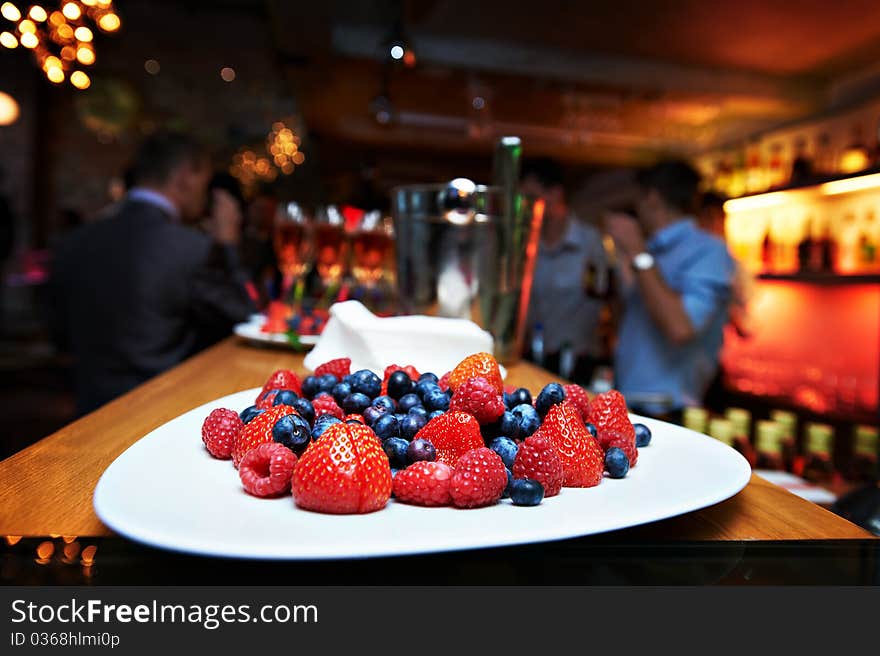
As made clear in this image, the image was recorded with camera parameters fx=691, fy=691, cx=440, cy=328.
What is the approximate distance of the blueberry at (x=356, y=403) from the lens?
0.73 metres

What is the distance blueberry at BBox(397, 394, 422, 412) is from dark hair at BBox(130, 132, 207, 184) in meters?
2.16

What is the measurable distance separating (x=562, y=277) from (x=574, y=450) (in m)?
3.09

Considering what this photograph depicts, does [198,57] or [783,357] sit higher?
[198,57]

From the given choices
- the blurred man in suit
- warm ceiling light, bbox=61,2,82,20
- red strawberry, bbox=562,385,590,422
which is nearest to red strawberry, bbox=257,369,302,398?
red strawberry, bbox=562,385,590,422

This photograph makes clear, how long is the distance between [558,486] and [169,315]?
2031 mm

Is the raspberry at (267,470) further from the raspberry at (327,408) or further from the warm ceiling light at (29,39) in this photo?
the warm ceiling light at (29,39)

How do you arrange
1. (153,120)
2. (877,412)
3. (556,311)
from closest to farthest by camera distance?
(877,412)
(556,311)
(153,120)

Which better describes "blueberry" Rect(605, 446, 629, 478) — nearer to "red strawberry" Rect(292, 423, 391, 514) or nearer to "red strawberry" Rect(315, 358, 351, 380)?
"red strawberry" Rect(292, 423, 391, 514)

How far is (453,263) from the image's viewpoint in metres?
1.42

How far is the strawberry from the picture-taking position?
75 cm

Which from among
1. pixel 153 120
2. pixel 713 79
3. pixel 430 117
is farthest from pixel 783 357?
pixel 153 120

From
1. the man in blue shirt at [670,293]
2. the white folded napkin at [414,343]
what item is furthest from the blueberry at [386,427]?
the man in blue shirt at [670,293]

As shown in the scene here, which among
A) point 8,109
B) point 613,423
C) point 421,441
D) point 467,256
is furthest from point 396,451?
point 8,109

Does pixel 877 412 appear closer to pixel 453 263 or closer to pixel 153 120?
pixel 453 263
